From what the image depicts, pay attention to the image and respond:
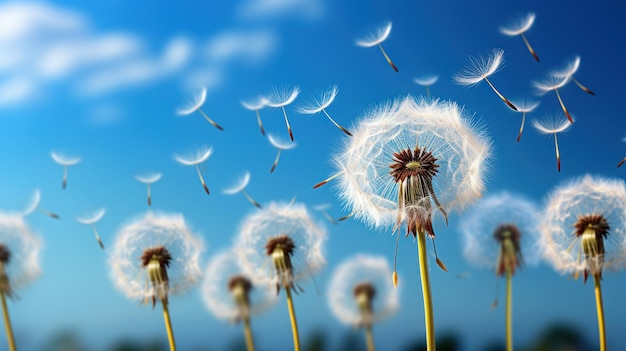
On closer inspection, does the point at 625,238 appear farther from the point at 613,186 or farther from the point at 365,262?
the point at 365,262

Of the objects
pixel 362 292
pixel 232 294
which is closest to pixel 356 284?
pixel 362 292

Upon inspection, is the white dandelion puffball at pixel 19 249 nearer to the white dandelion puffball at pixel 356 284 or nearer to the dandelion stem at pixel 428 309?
the white dandelion puffball at pixel 356 284

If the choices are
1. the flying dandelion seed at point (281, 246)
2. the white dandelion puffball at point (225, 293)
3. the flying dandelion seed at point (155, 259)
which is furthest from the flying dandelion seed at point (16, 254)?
the flying dandelion seed at point (281, 246)

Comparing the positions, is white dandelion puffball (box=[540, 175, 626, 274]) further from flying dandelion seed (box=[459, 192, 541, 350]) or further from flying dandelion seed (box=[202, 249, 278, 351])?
flying dandelion seed (box=[202, 249, 278, 351])

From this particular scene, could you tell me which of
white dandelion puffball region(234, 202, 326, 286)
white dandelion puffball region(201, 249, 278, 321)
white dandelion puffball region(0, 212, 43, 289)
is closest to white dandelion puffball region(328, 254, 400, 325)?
white dandelion puffball region(201, 249, 278, 321)

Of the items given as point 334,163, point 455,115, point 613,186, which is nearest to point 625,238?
point 613,186

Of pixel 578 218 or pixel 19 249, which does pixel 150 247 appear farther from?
pixel 578 218
